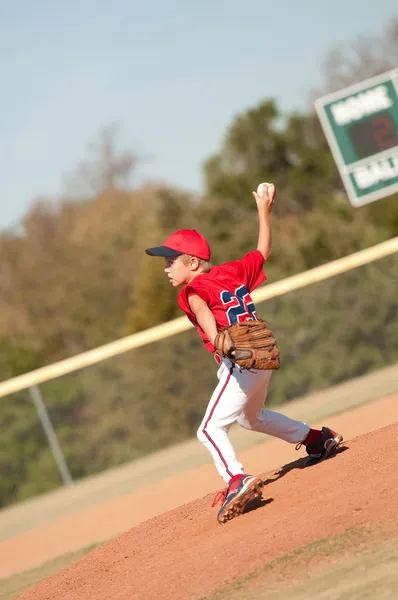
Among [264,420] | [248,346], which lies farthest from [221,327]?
[264,420]

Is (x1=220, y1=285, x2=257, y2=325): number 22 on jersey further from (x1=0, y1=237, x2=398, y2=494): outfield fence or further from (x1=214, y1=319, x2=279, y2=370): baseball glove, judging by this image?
(x1=0, y1=237, x2=398, y2=494): outfield fence

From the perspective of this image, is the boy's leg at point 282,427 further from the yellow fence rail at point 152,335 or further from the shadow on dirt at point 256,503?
the yellow fence rail at point 152,335

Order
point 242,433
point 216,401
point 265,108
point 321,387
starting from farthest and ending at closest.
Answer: point 265,108, point 321,387, point 242,433, point 216,401

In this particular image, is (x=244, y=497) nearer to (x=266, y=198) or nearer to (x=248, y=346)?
(x=248, y=346)

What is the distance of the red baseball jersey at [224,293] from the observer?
4.76 metres

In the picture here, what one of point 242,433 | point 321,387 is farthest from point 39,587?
point 321,387

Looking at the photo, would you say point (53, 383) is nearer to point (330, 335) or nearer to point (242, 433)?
point (242, 433)

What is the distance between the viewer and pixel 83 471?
12234 mm

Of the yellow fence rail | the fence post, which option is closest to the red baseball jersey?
the yellow fence rail

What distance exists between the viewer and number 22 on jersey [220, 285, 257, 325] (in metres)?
4.80

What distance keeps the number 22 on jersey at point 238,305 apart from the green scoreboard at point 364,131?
31.2ft

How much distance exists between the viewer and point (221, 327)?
4.86 metres

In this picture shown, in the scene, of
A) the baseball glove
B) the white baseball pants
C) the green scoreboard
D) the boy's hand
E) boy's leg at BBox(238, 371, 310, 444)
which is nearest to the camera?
the baseball glove

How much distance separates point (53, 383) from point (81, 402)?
17.9 inches
